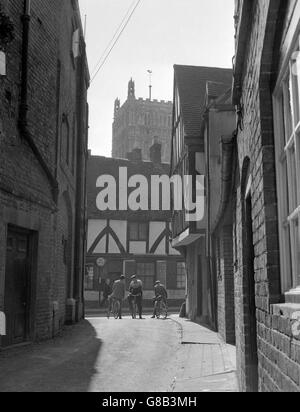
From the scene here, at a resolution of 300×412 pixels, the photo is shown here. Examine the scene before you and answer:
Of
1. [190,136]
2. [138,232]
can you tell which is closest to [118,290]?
[190,136]

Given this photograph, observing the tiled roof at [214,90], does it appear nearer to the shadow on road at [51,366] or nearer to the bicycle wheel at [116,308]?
the shadow on road at [51,366]

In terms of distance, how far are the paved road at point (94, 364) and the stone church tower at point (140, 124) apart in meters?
68.5

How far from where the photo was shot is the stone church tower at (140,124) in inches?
3182

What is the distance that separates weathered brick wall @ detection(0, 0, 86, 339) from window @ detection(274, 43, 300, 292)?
263 inches

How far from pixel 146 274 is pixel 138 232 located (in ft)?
8.81

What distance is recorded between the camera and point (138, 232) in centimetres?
3259

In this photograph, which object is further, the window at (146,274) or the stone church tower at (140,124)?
the stone church tower at (140,124)

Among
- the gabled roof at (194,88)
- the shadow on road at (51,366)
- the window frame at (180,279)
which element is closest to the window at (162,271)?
the window frame at (180,279)

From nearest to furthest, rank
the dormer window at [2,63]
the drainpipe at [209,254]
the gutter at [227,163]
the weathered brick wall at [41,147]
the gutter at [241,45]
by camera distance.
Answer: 1. the gutter at [241,45]
2. the gutter at [227,163]
3. the dormer window at [2,63]
4. the weathered brick wall at [41,147]
5. the drainpipe at [209,254]

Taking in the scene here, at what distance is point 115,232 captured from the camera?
3191 centimetres

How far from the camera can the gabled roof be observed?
18234mm

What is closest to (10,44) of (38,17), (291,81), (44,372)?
(38,17)

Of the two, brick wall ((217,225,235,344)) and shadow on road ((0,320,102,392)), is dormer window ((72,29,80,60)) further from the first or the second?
shadow on road ((0,320,102,392))

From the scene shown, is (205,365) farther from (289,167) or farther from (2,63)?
(2,63)
